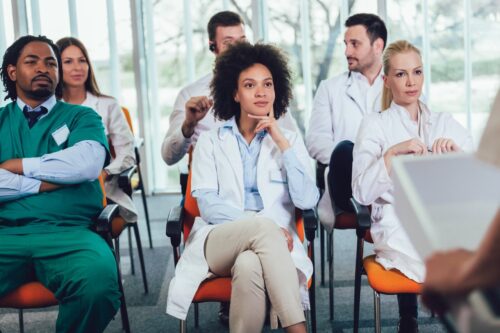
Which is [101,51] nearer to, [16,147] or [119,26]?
[119,26]

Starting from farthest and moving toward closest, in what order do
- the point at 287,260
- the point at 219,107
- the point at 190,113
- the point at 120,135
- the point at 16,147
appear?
the point at 120,135 < the point at 190,113 < the point at 219,107 < the point at 16,147 < the point at 287,260

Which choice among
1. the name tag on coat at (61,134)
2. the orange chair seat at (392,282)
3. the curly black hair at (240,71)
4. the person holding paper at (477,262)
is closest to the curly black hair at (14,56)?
the name tag on coat at (61,134)

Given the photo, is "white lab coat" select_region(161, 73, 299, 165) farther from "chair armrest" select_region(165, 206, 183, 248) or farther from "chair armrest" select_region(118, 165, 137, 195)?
"chair armrest" select_region(165, 206, 183, 248)

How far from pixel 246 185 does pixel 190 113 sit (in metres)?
0.66

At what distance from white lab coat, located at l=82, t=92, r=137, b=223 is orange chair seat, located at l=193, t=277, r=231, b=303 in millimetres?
1017

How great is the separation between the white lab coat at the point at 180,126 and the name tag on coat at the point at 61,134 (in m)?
0.72

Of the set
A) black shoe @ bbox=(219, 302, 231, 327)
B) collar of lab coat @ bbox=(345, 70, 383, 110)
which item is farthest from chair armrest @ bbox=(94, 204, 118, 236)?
collar of lab coat @ bbox=(345, 70, 383, 110)

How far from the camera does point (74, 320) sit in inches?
94.0

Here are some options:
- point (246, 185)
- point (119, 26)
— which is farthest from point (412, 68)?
point (119, 26)

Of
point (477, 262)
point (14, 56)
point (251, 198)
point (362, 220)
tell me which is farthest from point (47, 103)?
point (477, 262)

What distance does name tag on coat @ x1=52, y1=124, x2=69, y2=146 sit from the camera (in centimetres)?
276

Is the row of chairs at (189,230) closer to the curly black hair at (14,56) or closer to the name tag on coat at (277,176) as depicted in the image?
the name tag on coat at (277,176)

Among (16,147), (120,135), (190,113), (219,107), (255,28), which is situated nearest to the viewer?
(16,147)

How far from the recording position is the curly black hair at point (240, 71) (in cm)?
294
